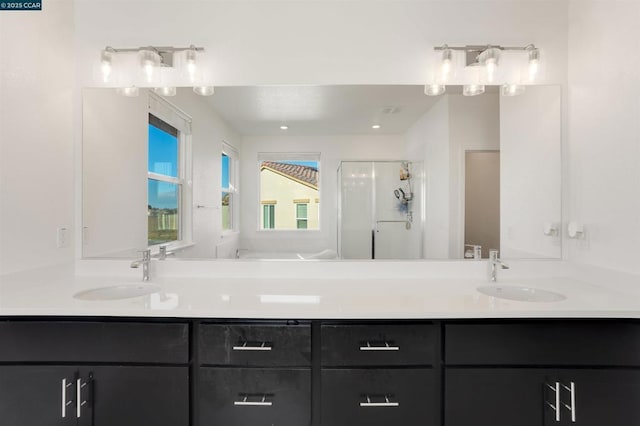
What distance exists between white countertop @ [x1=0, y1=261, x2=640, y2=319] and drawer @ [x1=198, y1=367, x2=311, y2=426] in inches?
9.2

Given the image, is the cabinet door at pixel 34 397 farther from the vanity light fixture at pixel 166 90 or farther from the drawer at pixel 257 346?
the vanity light fixture at pixel 166 90

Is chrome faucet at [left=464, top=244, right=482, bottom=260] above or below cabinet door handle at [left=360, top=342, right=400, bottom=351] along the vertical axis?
above

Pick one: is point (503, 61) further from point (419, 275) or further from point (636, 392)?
point (636, 392)

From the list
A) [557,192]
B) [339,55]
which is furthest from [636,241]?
[339,55]

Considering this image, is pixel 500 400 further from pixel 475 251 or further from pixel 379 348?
pixel 475 251

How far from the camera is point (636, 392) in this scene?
1183 millimetres

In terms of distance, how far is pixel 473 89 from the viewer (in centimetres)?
Answer: 175

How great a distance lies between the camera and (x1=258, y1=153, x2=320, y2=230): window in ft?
6.04

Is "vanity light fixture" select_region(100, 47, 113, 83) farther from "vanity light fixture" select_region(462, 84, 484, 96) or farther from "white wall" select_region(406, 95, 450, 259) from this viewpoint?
"vanity light fixture" select_region(462, 84, 484, 96)

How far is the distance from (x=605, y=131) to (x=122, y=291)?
2606mm

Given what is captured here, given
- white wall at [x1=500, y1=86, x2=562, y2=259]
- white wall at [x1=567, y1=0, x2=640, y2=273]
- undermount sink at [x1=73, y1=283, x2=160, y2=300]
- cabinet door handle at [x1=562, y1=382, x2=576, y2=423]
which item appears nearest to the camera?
cabinet door handle at [x1=562, y1=382, x2=576, y2=423]

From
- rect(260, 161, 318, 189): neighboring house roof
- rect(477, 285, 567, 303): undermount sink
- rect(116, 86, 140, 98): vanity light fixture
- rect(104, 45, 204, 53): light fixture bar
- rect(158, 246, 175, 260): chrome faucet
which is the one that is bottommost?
rect(477, 285, 567, 303): undermount sink

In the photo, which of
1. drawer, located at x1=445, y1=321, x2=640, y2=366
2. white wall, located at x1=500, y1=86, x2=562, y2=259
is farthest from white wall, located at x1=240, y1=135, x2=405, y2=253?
drawer, located at x1=445, y1=321, x2=640, y2=366

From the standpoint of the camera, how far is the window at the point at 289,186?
1.84 meters
